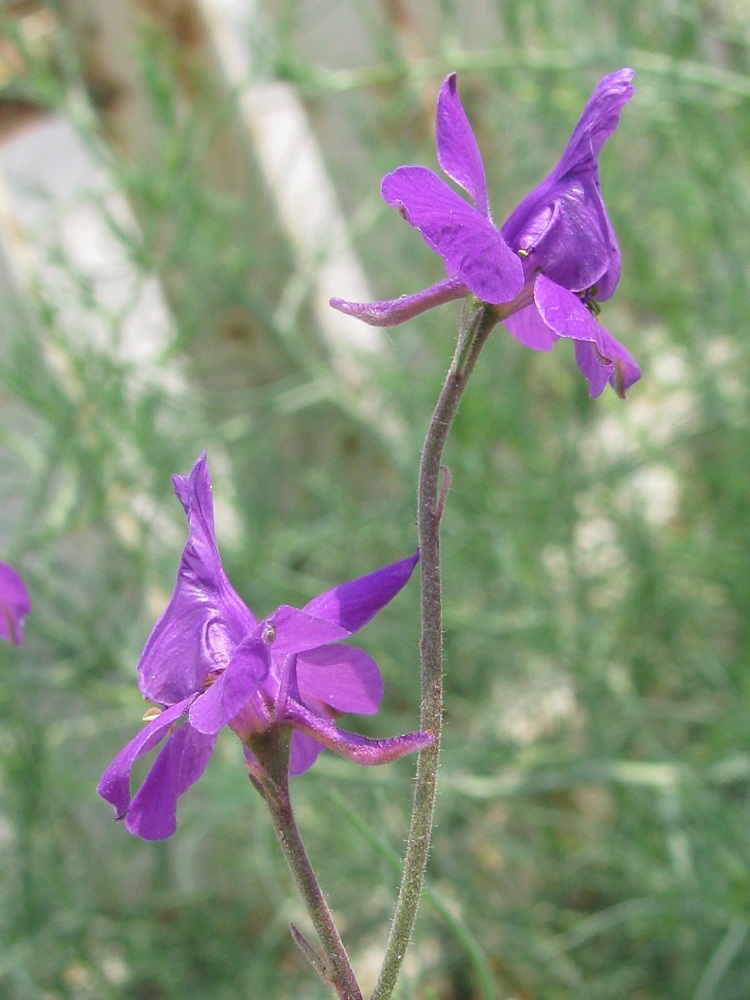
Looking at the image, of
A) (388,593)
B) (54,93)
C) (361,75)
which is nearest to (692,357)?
(361,75)

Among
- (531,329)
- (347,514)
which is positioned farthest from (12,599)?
(347,514)

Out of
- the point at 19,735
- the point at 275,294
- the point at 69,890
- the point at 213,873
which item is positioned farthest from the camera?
the point at 275,294

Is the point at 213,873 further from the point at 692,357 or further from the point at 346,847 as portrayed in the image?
the point at 692,357

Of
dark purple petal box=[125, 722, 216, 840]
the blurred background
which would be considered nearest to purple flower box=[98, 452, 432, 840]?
dark purple petal box=[125, 722, 216, 840]

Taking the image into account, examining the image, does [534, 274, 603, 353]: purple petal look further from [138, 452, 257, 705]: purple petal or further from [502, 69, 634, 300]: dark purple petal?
[138, 452, 257, 705]: purple petal

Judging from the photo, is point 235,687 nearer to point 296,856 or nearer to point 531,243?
point 296,856

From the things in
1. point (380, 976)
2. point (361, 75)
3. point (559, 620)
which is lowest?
point (559, 620)
